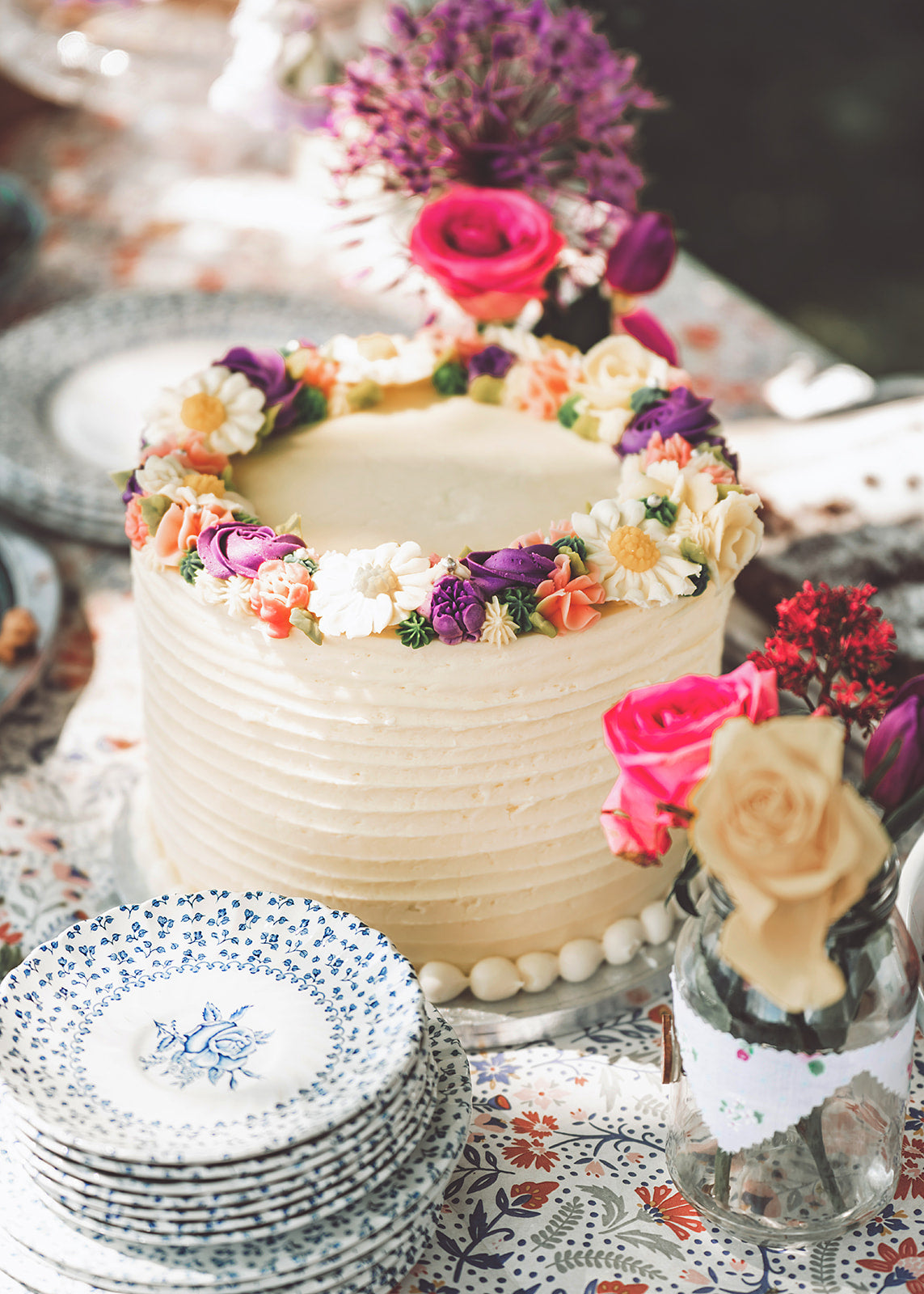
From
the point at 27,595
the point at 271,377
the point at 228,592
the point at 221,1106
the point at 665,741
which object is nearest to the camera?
the point at 665,741

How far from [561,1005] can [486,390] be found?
0.77 meters

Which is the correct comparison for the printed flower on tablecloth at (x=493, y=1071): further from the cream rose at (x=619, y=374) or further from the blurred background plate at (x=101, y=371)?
the blurred background plate at (x=101, y=371)

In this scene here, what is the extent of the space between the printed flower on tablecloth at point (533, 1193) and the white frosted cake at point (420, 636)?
0.26m

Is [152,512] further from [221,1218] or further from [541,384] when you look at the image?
[221,1218]

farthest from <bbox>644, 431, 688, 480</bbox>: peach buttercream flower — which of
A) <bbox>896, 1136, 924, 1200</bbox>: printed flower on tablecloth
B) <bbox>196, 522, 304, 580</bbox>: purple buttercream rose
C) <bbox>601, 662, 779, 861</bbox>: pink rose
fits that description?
<bbox>896, 1136, 924, 1200</bbox>: printed flower on tablecloth

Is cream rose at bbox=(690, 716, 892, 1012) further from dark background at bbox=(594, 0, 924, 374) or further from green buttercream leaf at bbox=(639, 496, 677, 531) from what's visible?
dark background at bbox=(594, 0, 924, 374)

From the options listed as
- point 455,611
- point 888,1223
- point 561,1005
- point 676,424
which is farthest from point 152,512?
point 888,1223

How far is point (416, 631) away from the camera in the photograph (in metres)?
1.31

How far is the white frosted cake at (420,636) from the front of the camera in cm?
134

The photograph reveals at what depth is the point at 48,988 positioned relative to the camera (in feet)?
4.02

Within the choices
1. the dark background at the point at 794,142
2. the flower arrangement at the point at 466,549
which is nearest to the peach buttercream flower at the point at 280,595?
the flower arrangement at the point at 466,549

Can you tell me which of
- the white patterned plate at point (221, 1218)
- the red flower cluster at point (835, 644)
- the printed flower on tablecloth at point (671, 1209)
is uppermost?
the red flower cluster at point (835, 644)

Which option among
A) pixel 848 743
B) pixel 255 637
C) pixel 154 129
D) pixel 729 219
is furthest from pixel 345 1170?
pixel 729 219

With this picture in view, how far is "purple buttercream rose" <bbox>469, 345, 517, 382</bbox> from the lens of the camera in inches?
70.2
